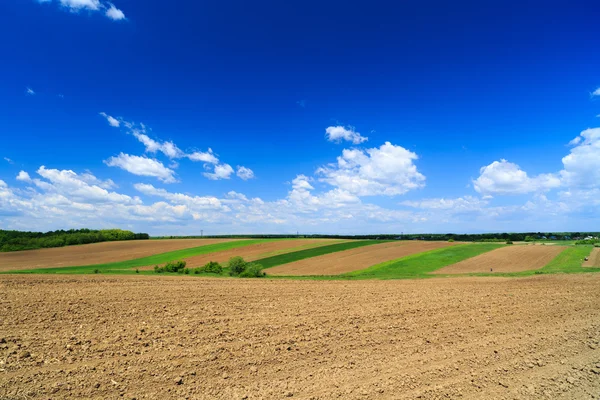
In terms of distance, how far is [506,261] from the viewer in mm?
49125

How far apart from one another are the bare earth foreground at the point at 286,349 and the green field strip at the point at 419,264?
2285 centimetres

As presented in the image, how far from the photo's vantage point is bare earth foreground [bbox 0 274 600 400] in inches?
269

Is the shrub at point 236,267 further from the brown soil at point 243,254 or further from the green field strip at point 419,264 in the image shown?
the brown soil at point 243,254

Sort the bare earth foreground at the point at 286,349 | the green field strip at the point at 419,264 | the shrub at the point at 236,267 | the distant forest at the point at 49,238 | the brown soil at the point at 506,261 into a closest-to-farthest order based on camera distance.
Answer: the bare earth foreground at the point at 286,349
the shrub at the point at 236,267
the green field strip at the point at 419,264
the brown soil at the point at 506,261
the distant forest at the point at 49,238

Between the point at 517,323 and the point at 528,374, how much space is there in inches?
206

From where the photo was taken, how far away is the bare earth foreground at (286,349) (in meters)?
6.84

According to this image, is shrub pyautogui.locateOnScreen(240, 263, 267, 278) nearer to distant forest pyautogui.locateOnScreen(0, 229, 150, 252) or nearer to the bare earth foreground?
the bare earth foreground

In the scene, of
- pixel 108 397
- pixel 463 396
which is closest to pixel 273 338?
pixel 108 397

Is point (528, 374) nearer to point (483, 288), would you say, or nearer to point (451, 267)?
point (483, 288)

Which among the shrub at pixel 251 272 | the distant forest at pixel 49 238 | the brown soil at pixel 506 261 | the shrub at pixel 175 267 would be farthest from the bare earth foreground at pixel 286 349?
the distant forest at pixel 49 238

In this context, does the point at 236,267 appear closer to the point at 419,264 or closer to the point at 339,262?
the point at 339,262

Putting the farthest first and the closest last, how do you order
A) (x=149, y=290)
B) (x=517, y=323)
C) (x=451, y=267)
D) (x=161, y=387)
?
1. (x=451, y=267)
2. (x=149, y=290)
3. (x=517, y=323)
4. (x=161, y=387)

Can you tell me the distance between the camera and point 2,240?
75.0 meters

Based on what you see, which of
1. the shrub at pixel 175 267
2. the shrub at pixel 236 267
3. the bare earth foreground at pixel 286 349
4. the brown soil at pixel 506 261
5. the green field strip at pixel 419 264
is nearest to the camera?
the bare earth foreground at pixel 286 349
